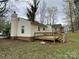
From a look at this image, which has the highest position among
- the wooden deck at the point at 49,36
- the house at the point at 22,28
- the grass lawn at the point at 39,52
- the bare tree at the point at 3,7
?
the bare tree at the point at 3,7

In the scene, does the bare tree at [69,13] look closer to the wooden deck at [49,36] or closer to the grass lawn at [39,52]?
the wooden deck at [49,36]

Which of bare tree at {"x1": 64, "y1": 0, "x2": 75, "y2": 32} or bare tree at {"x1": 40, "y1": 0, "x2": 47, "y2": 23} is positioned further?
bare tree at {"x1": 40, "y1": 0, "x2": 47, "y2": 23}

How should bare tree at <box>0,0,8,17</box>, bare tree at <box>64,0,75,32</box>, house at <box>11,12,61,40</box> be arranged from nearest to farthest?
bare tree at <box>0,0,8,17</box> → house at <box>11,12,61,40</box> → bare tree at <box>64,0,75,32</box>

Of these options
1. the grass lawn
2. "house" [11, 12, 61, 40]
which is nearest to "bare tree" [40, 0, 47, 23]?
"house" [11, 12, 61, 40]

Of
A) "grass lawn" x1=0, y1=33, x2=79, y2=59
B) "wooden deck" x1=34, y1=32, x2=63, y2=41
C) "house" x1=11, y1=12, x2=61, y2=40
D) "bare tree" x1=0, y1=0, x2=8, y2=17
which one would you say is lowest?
"grass lawn" x1=0, y1=33, x2=79, y2=59


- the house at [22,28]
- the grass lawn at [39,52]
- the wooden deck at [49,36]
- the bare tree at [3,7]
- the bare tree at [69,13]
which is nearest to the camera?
the grass lawn at [39,52]

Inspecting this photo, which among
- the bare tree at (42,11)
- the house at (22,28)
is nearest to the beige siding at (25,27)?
the house at (22,28)

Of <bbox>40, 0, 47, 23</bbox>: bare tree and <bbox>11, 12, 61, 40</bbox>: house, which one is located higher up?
<bbox>40, 0, 47, 23</bbox>: bare tree

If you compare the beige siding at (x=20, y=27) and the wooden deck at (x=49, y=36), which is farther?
the beige siding at (x=20, y=27)

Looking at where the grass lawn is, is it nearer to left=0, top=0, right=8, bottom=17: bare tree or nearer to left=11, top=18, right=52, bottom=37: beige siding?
left=11, top=18, right=52, bottom=37: beige siding

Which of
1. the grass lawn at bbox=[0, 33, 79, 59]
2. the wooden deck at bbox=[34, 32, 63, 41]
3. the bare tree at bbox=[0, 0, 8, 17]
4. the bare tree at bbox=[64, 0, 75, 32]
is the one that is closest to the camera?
the grass lawn at bbox=[0, 33, 79, 59]

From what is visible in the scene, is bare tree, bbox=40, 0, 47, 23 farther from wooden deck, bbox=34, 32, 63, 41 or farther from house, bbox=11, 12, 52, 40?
wooden deck, bbox=34, 32, 63, 41

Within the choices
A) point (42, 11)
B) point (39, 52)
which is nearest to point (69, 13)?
point (42, 11)

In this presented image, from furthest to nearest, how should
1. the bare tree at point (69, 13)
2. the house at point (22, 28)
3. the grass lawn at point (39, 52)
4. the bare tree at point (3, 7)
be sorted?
the bare tree at point (69, 13)
the house at point (22, 28)
the bare tree at point (3, 7)
the grass lawn at point (39, 52)
